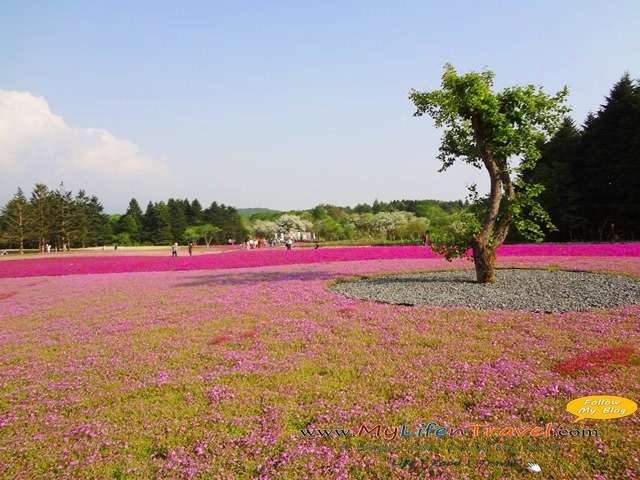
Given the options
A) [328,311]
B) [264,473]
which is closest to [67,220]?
[328,311]

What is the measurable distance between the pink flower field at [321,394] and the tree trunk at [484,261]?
471 cm

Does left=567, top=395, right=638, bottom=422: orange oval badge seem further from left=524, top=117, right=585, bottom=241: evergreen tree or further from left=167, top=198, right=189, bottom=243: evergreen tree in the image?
left=167, top=198, right=189, bottom=243: evergreen tree

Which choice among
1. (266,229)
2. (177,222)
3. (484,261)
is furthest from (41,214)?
(484,261)

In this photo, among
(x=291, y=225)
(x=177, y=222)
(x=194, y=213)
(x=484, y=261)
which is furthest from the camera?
(x=291, y=225)

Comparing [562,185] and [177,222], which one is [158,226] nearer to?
[177,222]

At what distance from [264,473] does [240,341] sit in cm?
521

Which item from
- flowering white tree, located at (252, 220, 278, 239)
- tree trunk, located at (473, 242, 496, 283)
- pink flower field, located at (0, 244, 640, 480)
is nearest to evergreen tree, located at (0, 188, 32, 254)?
flowering white tree, located at (252, 220, 278, 239)

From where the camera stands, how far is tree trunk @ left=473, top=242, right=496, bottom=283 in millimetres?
15344

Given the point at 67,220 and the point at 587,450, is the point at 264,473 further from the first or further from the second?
the point at 67,220

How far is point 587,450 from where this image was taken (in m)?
4.54

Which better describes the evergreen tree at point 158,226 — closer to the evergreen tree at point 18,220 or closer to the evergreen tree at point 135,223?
the evergreen tree at point 135,223

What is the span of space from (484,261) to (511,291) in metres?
1.85

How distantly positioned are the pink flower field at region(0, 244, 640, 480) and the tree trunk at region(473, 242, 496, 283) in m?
4.71

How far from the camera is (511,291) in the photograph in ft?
45.5
